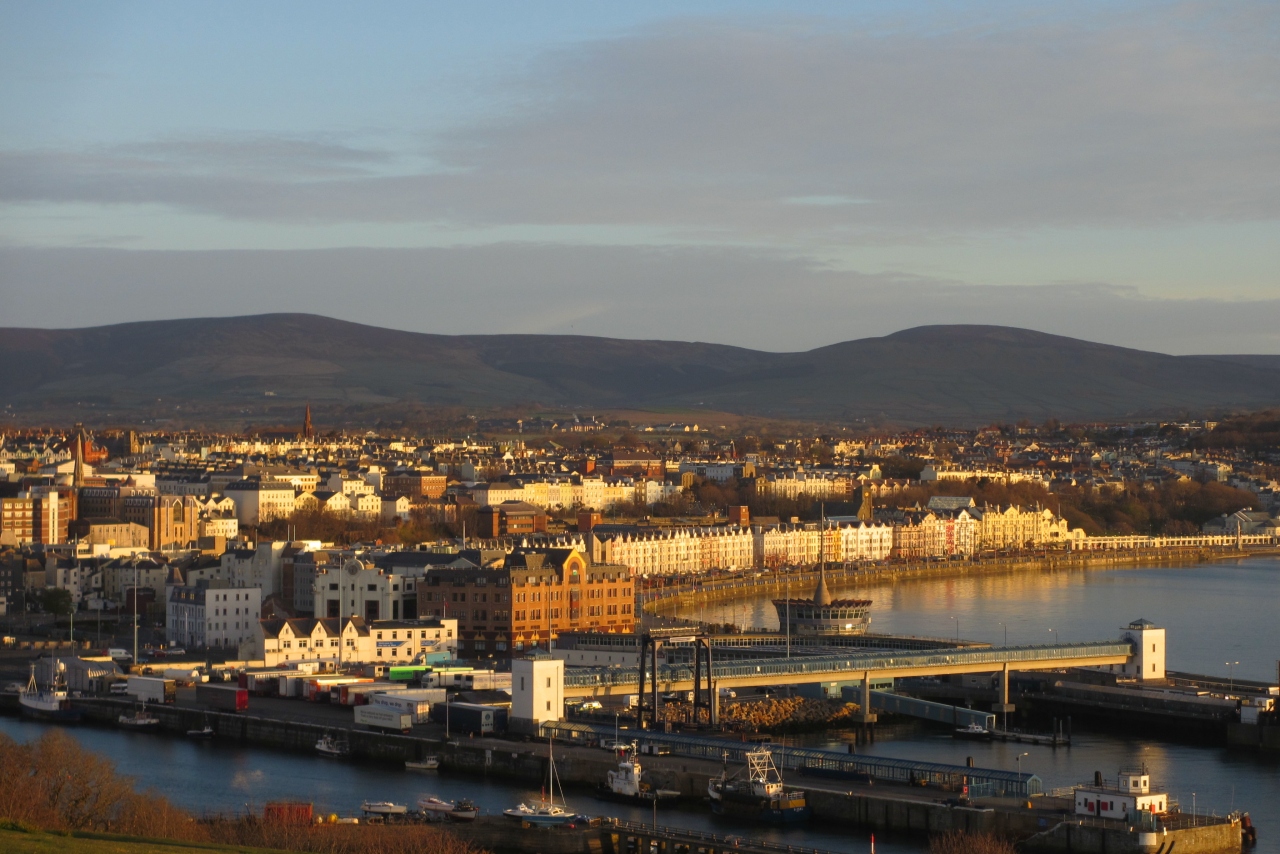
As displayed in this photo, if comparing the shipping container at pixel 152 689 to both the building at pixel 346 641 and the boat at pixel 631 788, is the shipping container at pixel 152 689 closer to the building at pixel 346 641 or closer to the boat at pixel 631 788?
the building at pixel 346 641

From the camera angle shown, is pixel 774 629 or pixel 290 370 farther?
pixel 290 370

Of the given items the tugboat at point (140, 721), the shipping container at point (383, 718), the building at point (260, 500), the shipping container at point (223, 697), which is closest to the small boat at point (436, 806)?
the shipping container at point (383, 718)

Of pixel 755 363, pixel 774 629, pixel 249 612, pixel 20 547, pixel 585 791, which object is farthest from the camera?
pixel 755 363

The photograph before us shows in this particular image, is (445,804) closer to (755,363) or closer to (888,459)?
(888,459)

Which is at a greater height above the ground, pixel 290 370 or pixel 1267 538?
pixel 290 370

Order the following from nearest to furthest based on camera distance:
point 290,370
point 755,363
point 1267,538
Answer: point 1267,538 → point 290,370 → point 755,363

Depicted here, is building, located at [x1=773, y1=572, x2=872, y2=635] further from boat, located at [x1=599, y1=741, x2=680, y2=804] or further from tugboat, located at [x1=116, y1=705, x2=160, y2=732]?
boat, located at [x1=599, y1=741, x2=680, y2=804]

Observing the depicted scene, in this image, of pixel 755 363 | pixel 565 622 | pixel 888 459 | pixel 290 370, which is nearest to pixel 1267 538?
pixel 888 459
